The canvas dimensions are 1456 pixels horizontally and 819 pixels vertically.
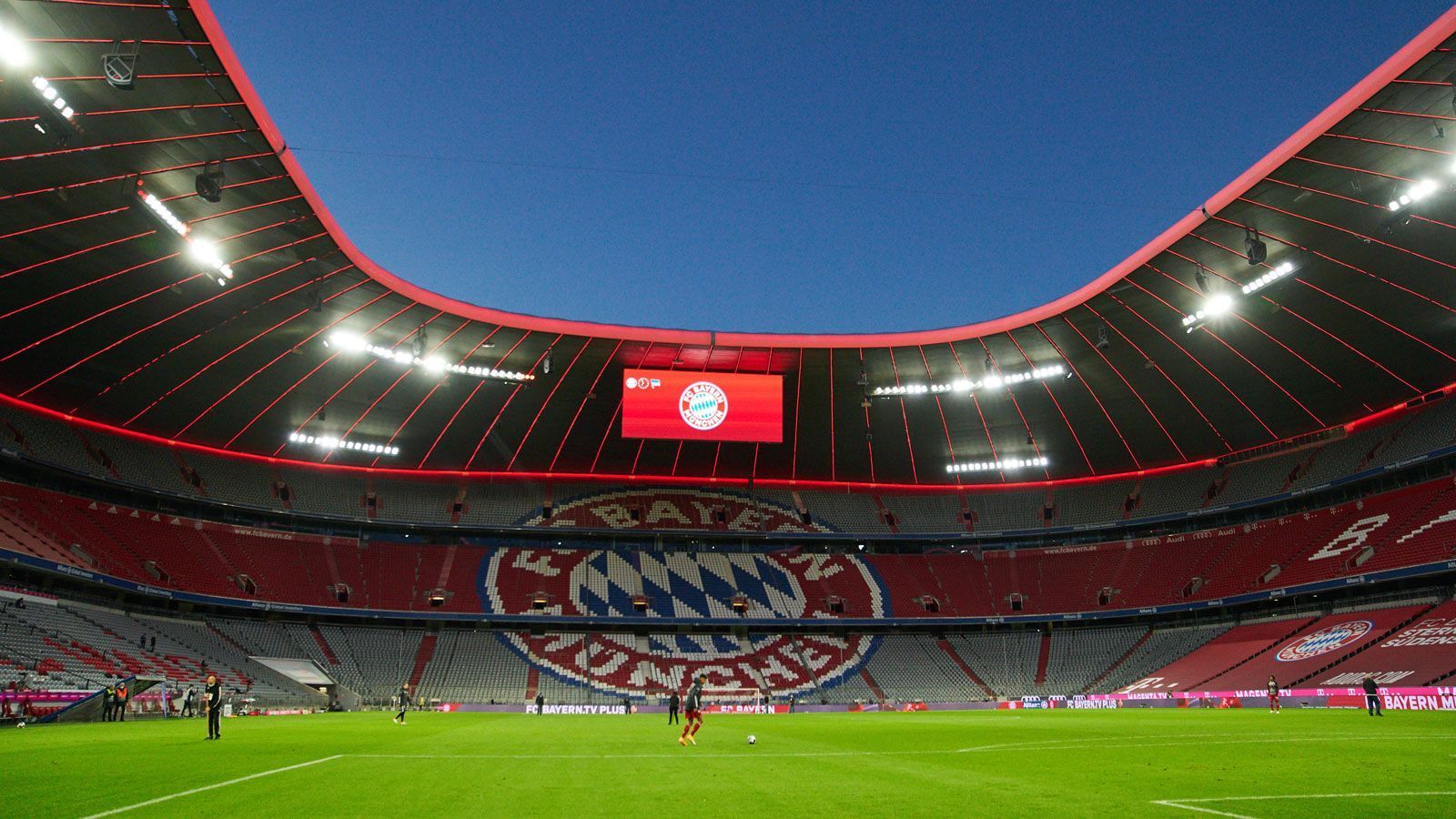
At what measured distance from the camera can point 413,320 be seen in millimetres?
35188

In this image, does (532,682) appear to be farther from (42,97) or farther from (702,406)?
(42,97)

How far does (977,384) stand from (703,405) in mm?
12607

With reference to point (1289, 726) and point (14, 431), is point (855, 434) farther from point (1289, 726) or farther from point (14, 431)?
point (14, 431)

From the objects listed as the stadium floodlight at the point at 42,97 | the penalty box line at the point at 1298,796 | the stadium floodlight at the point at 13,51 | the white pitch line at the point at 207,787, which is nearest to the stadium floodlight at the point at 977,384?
the penalty box line at the point at 1298,796

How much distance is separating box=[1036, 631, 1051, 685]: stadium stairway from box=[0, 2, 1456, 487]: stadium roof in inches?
414

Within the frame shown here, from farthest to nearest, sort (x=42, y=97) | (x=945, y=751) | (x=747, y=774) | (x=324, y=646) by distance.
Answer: (x=324, y=646), (x=42, y=97), (x=945, y=751), (x=747, y=774)

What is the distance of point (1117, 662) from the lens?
4803cm

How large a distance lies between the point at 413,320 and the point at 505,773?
1082 inches

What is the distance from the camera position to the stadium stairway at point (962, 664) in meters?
47.4

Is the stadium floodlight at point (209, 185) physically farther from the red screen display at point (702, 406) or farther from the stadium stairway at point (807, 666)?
the stadium stairway at point (807, 666)

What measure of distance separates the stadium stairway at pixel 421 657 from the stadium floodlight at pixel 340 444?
1119 cm

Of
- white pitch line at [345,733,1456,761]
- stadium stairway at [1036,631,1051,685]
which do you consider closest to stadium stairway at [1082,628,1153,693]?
stadium stairway at [1036,631,1051,685]

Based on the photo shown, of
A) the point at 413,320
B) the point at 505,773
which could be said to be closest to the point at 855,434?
the point at 413,320

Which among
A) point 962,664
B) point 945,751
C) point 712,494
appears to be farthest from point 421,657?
point 945,751
